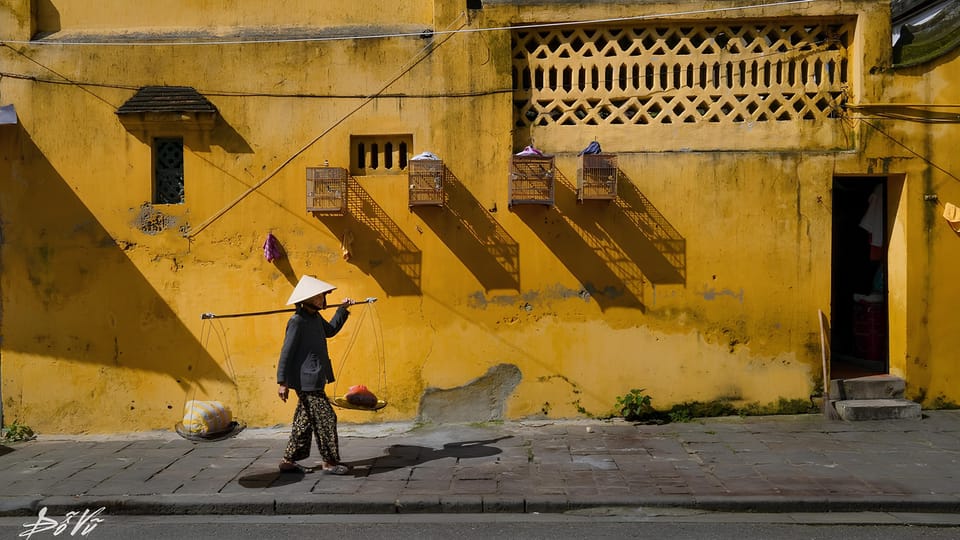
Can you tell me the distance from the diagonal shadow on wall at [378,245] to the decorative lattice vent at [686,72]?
1.99 metres

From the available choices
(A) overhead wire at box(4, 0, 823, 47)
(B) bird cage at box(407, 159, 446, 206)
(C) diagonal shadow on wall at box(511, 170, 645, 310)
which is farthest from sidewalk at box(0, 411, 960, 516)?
(A) overhead wire at box(4, 0, 823, 47)

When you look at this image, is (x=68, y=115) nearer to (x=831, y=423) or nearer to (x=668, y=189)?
(x=668, y=189)

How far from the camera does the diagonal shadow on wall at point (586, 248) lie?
8500 mm

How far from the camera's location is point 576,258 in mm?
8508

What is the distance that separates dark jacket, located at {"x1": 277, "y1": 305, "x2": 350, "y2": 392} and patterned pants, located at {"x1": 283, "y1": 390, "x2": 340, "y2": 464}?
13 centimetres

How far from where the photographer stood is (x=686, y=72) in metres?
8.62

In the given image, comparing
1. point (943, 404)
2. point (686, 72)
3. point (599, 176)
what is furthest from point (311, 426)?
point (943, 404)

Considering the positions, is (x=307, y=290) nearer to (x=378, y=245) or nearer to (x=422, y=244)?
(x=378, y=245)

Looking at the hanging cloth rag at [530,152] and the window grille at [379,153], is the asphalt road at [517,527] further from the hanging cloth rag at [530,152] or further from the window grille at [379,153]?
the window grille at [379,153]

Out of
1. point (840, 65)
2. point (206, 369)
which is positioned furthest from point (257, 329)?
point (840, 65)

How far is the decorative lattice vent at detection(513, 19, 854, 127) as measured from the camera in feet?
28.1

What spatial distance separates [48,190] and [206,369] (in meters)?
2.81

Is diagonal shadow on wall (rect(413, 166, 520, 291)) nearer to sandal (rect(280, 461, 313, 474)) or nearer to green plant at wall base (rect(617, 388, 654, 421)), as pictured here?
green plant at wall base (rect(617, 388, 654, 421))

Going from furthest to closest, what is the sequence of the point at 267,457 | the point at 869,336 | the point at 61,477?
the point at 869,336 < the point at 267,457 < the point at 61,477
